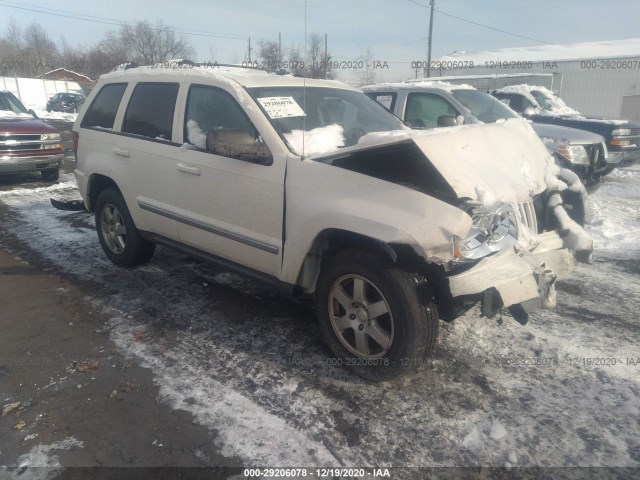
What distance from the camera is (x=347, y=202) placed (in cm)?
282

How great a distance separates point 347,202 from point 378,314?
2.34 ft

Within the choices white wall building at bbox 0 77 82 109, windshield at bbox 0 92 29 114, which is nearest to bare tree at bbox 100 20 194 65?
white wall building at bbox 0 77 82 109

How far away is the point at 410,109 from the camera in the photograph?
7281 millimetres

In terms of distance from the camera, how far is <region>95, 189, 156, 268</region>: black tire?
15.1ft

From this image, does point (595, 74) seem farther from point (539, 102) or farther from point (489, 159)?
point (489, 159)

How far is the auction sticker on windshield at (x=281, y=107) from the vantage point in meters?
3.41

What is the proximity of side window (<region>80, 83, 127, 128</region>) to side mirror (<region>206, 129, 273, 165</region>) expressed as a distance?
6.29ft

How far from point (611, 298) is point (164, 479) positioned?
396 centimetres

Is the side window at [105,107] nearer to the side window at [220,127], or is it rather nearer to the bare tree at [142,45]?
the side window at [220,127]

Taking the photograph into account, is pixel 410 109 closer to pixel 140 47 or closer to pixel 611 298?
pixel 611 298

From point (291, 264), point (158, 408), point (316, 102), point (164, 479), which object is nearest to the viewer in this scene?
point (164, 479)

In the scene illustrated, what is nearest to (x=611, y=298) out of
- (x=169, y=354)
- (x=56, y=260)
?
(x=169, y=354)

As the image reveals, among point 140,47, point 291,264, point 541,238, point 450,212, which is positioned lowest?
point 291,264

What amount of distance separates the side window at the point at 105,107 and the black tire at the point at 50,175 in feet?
17.4
